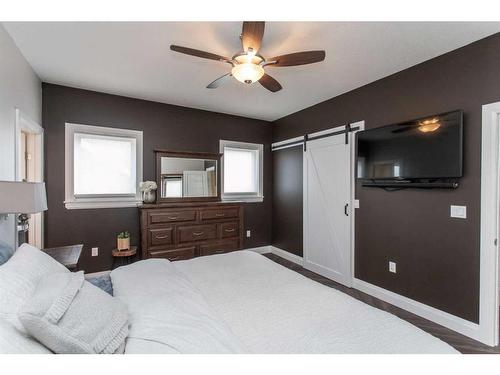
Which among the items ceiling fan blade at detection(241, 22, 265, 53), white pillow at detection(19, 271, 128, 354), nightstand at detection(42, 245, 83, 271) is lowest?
nightstand at detection(42, 245, 83, 271)

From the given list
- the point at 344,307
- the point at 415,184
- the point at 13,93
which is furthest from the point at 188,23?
the point at 415,184

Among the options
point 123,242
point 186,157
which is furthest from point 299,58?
point 123,242

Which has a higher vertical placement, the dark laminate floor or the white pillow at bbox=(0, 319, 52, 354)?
the white pillow at bbox=(0, 319, 52, 354)

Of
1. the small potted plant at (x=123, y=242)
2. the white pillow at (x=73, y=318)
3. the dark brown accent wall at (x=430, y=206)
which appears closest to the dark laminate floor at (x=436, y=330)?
the dark brown accent wall at (x=430, y=206)

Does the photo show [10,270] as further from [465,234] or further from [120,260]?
[465,234]

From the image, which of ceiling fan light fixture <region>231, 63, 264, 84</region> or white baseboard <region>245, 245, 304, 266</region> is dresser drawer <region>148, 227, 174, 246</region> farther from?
ceiling fan light fixture <region>231, 63, 264, 84</region>

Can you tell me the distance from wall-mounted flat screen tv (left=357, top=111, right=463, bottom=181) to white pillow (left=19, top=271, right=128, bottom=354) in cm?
273

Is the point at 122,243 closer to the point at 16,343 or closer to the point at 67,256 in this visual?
the point at 67,256

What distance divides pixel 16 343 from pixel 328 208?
3361 mm

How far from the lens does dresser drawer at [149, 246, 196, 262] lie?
325 cm

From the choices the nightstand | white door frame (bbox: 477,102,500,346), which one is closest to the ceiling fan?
white door frame (bbox: 477,102,500,346)

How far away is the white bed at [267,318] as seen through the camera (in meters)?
1.00

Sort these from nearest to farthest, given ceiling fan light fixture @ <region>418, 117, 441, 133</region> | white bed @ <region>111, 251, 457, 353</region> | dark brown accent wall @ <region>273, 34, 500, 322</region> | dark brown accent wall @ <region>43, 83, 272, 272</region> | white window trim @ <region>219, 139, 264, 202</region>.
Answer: white bed @ <region>111, 251, 457, 353</region> → dark brown accent wall @ <region>273, 34, 500, 322</region> → ceiling fan light fixture @ <region>418, 117, 441, 133</region> → dark brown accent wall @ <region>43, 83, 272, 272</region> → white window trim @ <region>219, 139, 264, 202</region>

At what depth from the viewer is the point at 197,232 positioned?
3.56 metres
